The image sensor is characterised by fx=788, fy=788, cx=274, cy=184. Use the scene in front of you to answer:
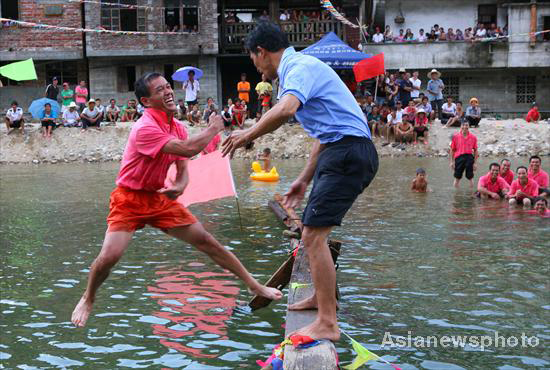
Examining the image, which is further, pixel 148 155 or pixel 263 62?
pixel 148 155

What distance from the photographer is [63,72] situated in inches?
1521

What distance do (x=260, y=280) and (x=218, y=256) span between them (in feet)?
8.35

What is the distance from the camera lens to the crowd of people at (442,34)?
36.1 meters

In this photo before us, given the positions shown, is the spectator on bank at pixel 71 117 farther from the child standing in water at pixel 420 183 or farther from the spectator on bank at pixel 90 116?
the child standing in water at pixel 420 183

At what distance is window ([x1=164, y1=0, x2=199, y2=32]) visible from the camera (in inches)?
1455

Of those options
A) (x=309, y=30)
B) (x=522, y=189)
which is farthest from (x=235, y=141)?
(x=309, y=30)

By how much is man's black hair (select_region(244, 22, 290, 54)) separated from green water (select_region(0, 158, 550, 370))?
8.25 ft

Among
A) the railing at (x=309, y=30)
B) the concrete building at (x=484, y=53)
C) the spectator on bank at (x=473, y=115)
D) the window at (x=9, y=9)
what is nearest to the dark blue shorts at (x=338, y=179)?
the spectator on bank at (x=473, y=115)

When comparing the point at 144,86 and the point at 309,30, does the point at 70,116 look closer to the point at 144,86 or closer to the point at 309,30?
the point at 309,30

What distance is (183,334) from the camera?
7.12 metres

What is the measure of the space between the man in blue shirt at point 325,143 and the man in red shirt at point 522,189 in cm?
1017

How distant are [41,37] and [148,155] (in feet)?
110

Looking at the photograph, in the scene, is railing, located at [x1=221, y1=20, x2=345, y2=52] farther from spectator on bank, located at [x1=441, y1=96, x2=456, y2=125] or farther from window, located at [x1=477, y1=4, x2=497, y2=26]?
spectator on bank, located at [x1=441, y1=96, x2=456, y2=125]

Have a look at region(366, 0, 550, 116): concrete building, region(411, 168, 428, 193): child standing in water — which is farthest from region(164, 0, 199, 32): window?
region(411, 168, 428, 193): child standing in water
